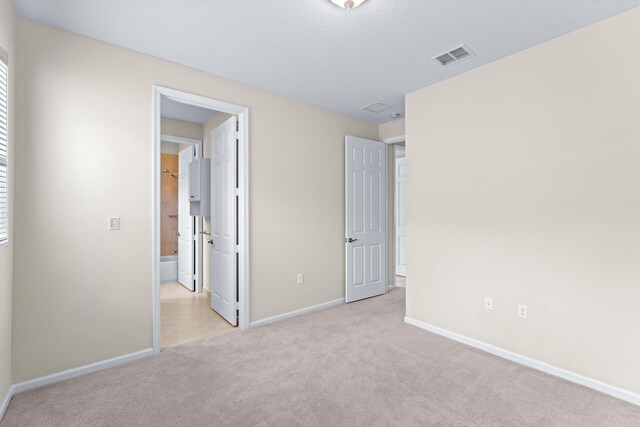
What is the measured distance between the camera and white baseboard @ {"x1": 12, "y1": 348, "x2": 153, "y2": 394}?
2213 mm

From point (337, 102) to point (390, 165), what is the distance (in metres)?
1.58

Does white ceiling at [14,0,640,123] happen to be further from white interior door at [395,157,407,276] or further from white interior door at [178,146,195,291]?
white interior door at [395,157,407,276]

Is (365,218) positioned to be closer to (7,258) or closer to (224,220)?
(224,220)

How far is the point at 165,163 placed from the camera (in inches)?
224

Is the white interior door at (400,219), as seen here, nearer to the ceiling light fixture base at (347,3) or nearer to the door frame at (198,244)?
the door frame at (198,244)

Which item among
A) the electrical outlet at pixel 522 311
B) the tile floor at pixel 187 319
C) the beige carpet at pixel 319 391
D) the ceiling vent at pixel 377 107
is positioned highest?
the ceiling vent at pixel 377 107

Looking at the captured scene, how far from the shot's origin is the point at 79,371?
2404 millimetres

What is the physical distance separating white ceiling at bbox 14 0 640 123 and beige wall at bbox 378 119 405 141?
4.90 ft

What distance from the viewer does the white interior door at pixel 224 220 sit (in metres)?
3.47

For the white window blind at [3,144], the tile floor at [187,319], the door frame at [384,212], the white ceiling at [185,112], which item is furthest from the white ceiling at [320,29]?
the tile floor at [187,319]

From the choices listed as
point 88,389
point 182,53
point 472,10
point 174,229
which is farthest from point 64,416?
point 174,229

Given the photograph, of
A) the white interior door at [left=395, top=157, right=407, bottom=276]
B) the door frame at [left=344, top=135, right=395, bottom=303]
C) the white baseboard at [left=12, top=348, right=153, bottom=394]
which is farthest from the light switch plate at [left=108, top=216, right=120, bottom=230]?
the white interior door at [left=395, top=157, right=407, bottom=276]

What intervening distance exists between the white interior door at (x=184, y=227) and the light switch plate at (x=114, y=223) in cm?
238

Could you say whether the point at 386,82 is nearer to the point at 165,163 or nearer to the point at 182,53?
the point at 182,53
